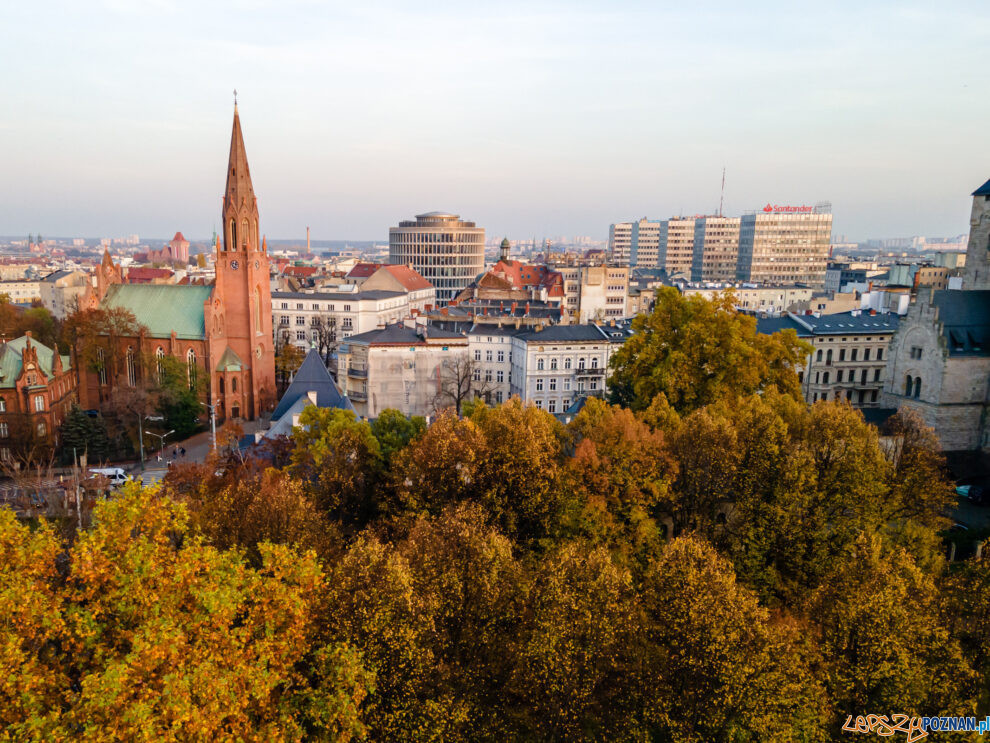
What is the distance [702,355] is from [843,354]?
43742mm

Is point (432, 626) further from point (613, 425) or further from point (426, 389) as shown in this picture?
point (426, 389)

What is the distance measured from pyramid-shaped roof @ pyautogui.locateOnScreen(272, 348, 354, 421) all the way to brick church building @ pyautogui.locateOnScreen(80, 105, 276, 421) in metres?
22.3

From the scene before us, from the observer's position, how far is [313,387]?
62.3 m

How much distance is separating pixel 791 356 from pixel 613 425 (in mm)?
A: 22520

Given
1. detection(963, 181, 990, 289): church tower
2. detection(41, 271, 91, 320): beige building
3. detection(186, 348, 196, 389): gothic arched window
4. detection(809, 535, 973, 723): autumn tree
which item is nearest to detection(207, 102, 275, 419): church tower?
detection(186, 348, 196, 389): gothic arched window

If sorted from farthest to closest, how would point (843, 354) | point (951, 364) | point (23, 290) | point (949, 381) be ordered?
point (23, 290), point (843, 354), point (949, 381), point (951, 364)

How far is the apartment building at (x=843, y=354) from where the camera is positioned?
83.1 meters

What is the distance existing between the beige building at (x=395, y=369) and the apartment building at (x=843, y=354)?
127 ft

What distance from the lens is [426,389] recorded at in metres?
82.4

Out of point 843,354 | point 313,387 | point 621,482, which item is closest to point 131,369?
point 313,387

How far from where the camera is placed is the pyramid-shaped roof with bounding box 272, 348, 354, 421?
203ft

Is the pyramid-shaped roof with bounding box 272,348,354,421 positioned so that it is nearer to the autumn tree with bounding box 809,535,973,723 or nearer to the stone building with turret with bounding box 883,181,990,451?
the autumn tree with bounding box 809,535,973,723

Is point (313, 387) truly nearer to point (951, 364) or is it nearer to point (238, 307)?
point (238, 307)

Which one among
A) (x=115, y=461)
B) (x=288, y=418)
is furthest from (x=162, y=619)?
(x=115, y=461)
